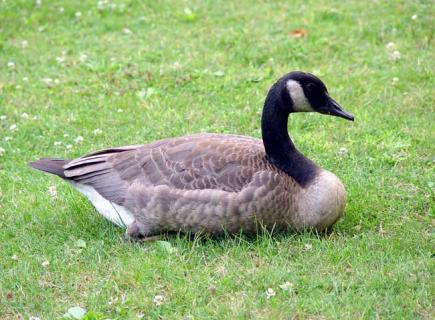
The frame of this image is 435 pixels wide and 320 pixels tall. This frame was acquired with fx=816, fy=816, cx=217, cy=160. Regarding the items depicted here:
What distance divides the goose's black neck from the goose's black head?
2cm

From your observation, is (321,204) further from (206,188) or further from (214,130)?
(214,130)

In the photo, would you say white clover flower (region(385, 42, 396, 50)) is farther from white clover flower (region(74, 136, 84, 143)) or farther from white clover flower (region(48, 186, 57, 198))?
white clover flower (region(48, 186, 57, 198))

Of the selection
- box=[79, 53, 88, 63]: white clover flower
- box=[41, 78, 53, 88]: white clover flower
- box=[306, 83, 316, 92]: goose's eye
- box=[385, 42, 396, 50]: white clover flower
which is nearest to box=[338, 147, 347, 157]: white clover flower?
box=[306, 83, 316, 92]: goose's eye

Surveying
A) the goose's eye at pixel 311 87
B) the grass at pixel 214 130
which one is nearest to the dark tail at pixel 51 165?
the grass at pixel 214 130

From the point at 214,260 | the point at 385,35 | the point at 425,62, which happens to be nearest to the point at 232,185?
the point at 214,260

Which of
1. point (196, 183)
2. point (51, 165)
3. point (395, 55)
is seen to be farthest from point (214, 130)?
point (395, 55)

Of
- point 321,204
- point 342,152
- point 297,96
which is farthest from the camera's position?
point 342,152

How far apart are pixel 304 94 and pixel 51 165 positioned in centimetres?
203

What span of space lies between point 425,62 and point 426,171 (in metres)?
2.57

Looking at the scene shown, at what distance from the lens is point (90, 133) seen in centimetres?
799

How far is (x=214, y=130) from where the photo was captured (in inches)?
310

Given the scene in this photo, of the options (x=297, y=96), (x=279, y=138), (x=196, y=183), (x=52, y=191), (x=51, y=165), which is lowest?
(x=52, y=191)

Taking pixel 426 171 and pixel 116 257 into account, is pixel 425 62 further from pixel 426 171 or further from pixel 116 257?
pixel 116 257

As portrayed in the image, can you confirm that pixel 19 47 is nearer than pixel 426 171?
No
